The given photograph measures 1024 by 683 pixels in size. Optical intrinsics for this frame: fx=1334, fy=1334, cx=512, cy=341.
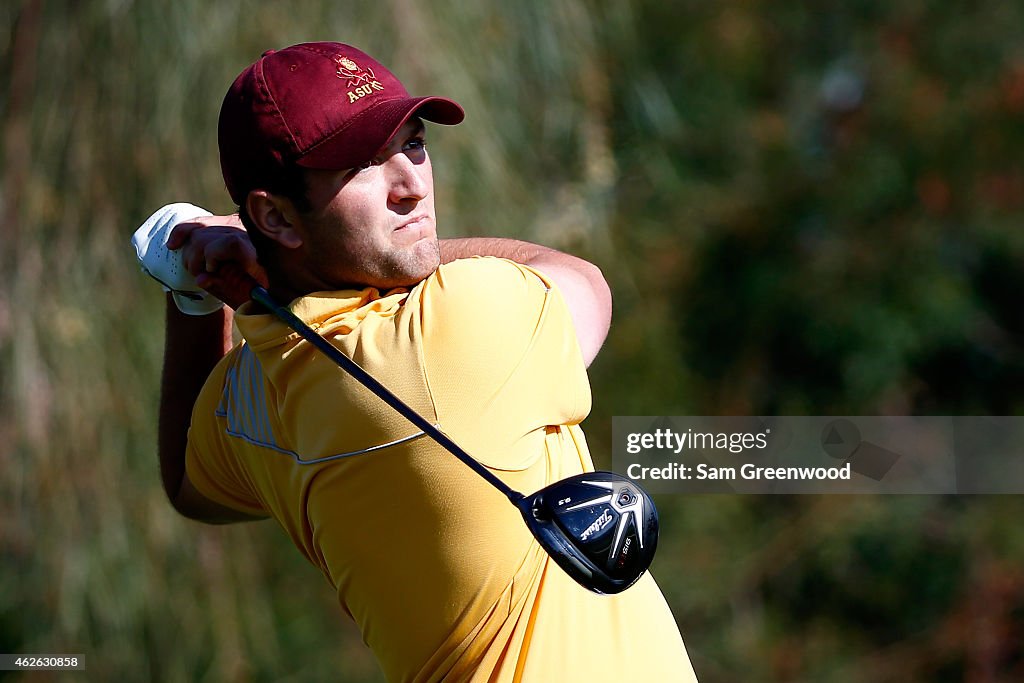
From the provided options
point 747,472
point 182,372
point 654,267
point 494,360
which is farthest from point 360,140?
point 654,267

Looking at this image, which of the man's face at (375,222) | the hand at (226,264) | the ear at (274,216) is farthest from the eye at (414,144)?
the hand at (226,264)

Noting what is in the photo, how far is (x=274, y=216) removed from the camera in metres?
1.69

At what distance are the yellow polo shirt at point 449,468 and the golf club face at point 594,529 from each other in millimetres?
108

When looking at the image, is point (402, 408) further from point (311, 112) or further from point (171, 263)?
point (171, 263)

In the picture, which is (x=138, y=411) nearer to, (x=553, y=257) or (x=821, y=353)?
(x=553, y=257)

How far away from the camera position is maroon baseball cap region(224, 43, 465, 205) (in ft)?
5.24

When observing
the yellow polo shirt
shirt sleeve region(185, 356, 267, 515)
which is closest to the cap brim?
the yellow polo shirt

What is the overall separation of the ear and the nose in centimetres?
13

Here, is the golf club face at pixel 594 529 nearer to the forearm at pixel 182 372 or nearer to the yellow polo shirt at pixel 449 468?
the yellow polo shirt at pixel 449 468

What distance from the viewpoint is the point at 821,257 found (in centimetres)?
726

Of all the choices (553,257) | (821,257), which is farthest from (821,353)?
(553,257)

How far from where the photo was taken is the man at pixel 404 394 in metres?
1.54

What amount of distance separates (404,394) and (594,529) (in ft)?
0.88

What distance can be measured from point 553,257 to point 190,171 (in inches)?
78.0
